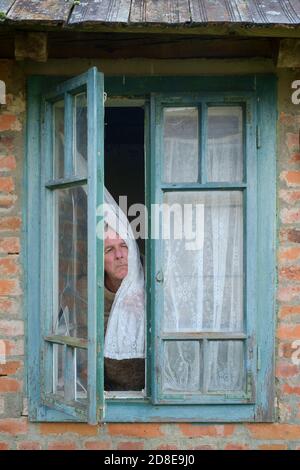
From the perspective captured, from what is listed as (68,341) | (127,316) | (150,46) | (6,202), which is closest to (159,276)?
(127,316)

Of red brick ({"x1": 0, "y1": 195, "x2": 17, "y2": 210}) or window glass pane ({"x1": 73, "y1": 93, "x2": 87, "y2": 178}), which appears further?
red brick ({"x1": 0, "y1": 195, "x2": 17, "y2": 210})

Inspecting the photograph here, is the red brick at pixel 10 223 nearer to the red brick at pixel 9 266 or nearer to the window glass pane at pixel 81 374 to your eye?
the red brick at pixel 9 266

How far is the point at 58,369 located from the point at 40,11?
1.90 metres

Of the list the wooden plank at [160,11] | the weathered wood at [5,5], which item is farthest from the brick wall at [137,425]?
the wooden plank at [160,11]

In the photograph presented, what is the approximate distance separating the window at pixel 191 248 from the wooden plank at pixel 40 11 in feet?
1.63

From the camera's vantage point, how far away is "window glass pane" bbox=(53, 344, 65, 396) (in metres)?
3.95

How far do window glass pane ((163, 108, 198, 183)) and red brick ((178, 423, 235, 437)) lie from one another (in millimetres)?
1413

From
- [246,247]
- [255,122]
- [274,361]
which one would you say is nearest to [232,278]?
[246,247]

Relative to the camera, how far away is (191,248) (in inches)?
164

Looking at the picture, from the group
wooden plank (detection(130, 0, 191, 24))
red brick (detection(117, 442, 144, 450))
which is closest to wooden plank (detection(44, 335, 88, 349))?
red brick (detection(117, 442, 144, 450))

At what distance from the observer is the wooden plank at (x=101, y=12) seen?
11.5ft

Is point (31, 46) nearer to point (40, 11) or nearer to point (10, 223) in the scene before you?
point (40, 11)

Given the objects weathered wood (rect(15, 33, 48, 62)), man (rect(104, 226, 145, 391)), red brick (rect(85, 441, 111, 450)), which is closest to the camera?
weathered wood (rect(15, 33, 48, 62))

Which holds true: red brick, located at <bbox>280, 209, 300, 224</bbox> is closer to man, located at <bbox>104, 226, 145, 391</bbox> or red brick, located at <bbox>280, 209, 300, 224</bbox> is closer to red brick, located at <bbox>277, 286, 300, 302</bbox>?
red brick, located at <bbox>277, 286, 300, 302</bbox>
